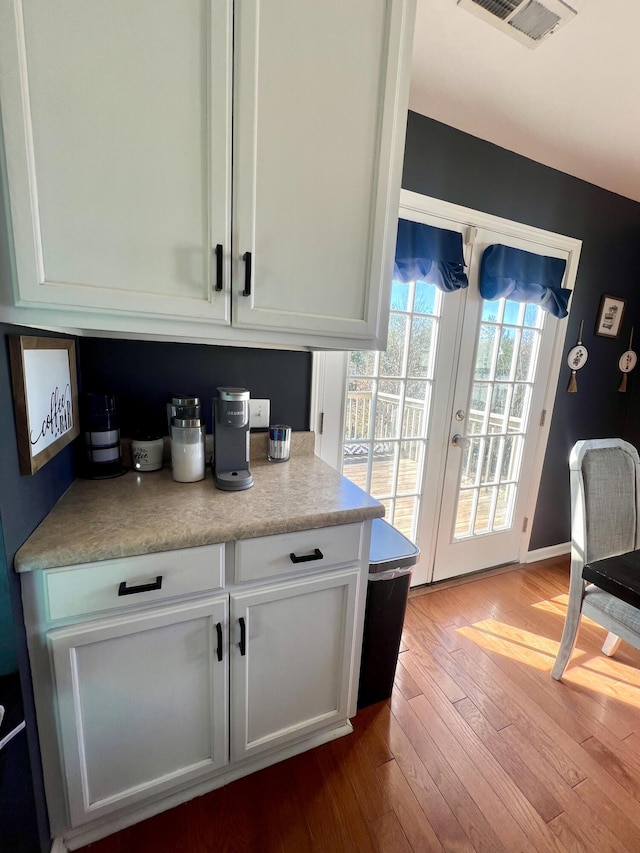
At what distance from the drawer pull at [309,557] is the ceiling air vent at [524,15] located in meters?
1.73

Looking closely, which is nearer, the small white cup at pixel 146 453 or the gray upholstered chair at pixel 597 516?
the small white cup at pixel 146 453

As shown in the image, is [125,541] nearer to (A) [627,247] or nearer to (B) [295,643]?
(B) [295,643]

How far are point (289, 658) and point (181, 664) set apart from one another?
1.05 feet

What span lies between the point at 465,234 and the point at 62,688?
235cm

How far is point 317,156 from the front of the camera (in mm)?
1015

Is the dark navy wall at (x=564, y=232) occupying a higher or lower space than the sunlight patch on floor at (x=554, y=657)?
higher

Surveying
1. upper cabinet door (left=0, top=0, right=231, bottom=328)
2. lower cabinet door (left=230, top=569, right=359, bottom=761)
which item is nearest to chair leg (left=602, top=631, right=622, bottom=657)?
lower cabinet door (left=230, top=569, right=359, bottom=761)

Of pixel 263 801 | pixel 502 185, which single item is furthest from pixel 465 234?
pixel 263 801

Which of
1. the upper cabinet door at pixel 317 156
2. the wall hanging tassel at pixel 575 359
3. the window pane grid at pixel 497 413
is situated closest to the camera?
the upper cabinet door at pixel 317 156

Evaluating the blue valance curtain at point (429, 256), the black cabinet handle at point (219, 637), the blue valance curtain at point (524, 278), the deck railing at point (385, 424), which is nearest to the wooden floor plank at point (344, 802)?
the black cabinet handle at point (219, 637)

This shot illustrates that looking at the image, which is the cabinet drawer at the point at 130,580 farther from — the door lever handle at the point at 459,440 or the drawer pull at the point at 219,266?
the door lever handle at the point at 459,440

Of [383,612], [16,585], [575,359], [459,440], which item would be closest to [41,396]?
[16,585]

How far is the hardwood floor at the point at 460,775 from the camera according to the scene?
41.1 inches

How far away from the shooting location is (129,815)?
1.04 metres
